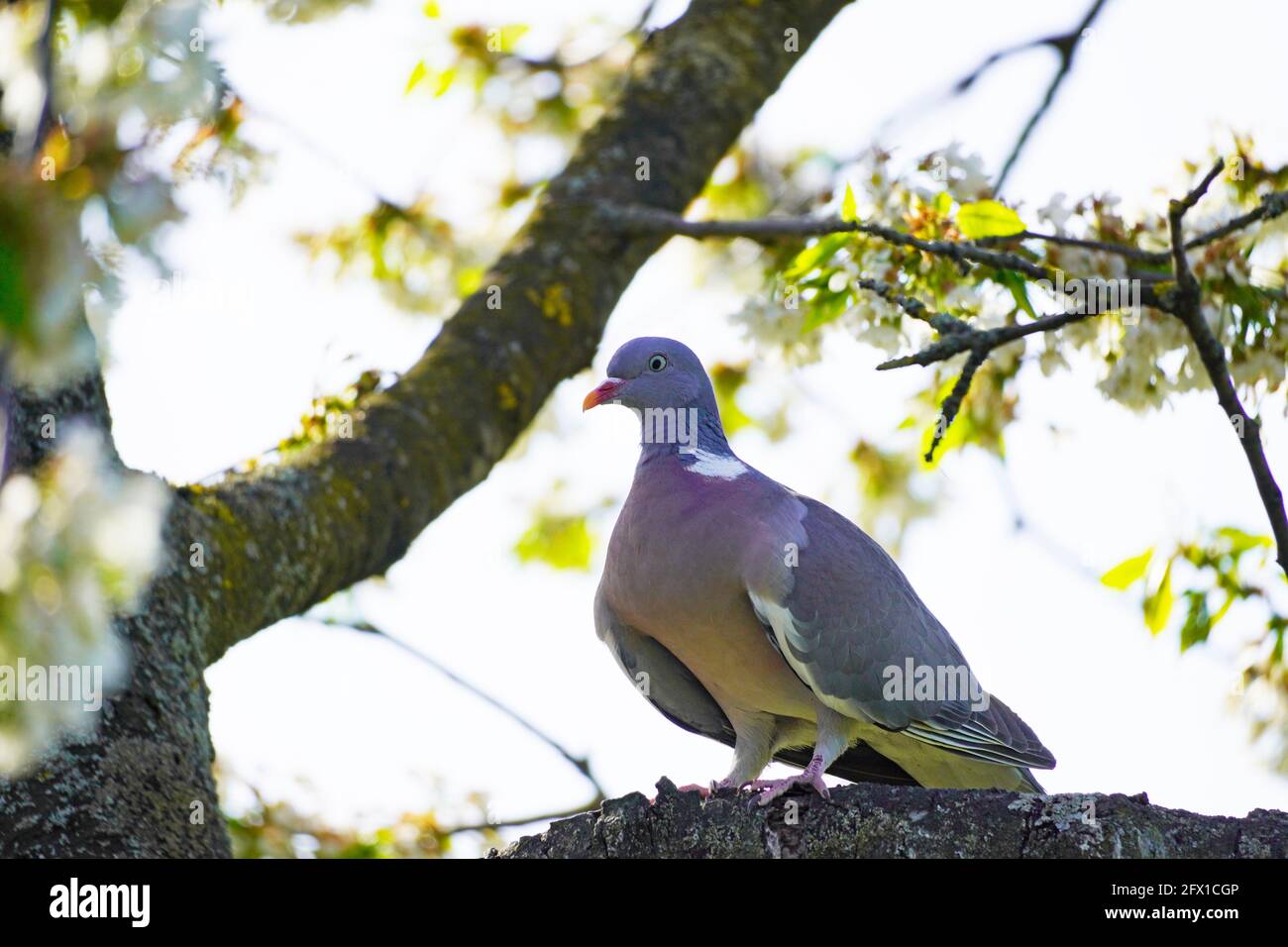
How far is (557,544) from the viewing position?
A: 696 cm

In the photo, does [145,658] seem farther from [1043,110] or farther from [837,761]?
[1043,110]

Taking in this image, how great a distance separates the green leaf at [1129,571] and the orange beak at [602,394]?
4.88 ft

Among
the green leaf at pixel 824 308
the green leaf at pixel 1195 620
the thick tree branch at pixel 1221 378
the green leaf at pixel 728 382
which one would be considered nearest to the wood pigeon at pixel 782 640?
the green leaf at pixel 824 308

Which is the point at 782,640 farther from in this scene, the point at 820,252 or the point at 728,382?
the point at 728,382

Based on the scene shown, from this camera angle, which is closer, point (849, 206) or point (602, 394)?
point (849, 206)

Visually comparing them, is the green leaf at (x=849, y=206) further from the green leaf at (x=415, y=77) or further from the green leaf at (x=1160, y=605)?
the green leaf at (x=415, y=77)

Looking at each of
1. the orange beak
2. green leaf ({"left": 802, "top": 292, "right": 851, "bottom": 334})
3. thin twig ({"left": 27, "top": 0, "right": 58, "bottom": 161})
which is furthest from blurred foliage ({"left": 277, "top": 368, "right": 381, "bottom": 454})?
thin twig ({"left": 27, "top": 0, "right": 58, "bottom": 161})

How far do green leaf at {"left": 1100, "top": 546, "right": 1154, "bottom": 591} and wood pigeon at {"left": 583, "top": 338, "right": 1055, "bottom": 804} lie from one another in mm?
479

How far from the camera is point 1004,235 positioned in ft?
11.0

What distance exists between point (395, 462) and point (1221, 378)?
7.05 ft

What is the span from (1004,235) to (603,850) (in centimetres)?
175

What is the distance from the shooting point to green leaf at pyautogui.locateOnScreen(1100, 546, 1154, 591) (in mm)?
3875

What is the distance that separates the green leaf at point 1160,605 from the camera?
3838 mm

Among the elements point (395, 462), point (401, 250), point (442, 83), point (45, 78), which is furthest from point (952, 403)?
point (401, 250)
